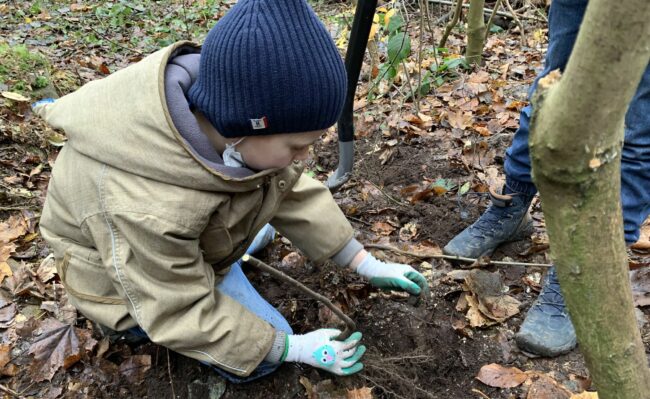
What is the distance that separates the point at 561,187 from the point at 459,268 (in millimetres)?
1640

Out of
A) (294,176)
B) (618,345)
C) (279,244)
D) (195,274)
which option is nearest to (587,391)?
(618,345)

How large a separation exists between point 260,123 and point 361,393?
1.01 m

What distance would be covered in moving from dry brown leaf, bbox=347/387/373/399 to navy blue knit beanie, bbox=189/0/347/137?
3.14 ft

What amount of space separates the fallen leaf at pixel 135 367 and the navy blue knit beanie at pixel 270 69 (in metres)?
1.05

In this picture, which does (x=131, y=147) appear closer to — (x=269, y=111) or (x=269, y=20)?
(x=269, y=111)

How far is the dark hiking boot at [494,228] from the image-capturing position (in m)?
2.23

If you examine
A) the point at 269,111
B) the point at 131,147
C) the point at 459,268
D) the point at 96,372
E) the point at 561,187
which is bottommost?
the point at 96,372

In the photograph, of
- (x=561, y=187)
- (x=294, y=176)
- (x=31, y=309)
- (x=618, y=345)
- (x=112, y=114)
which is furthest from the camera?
(x=31, y=309)

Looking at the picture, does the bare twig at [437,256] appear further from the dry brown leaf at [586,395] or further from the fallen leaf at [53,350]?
the fallen leaf at [53,350]

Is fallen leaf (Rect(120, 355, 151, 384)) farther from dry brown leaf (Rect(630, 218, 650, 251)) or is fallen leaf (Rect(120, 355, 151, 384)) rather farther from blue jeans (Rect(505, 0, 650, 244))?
dry brown leaf (Rect(630, 218, 650, 251))

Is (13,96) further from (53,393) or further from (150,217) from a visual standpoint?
(150,217)

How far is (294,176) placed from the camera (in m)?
1.80

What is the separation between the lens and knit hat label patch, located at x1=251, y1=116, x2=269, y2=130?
140 cm

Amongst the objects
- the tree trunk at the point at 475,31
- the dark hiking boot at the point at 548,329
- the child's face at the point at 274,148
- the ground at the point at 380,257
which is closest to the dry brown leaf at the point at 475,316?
the ground at the point at 380,257
